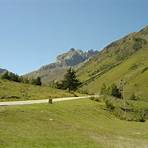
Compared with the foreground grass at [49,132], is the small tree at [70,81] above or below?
above

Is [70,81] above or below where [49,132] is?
above

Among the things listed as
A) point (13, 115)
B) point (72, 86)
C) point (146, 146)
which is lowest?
point (146, 146)

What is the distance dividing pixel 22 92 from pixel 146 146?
45.1 metres

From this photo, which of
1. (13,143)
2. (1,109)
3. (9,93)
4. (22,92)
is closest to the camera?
(13,143)

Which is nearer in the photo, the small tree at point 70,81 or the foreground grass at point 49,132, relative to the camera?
the foreground grass at point 49,132

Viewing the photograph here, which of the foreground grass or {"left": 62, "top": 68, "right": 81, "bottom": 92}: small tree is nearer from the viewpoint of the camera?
the foreground grass

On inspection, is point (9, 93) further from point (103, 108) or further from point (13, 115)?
point (13, 115)

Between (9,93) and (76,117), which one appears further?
(9,93)

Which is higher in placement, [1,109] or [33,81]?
[33,81]

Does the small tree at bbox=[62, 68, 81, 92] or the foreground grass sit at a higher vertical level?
the small tree at bbox=[62, 68, 81, 92]

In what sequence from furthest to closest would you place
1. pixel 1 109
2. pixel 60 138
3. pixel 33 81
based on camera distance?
pixel 33 81 < pixel 1 109 < pixel 60 138

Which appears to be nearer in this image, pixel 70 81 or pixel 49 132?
pixel 49 132

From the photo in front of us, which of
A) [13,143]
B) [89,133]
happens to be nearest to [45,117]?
[89,133]

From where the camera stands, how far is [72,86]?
126188 mm
